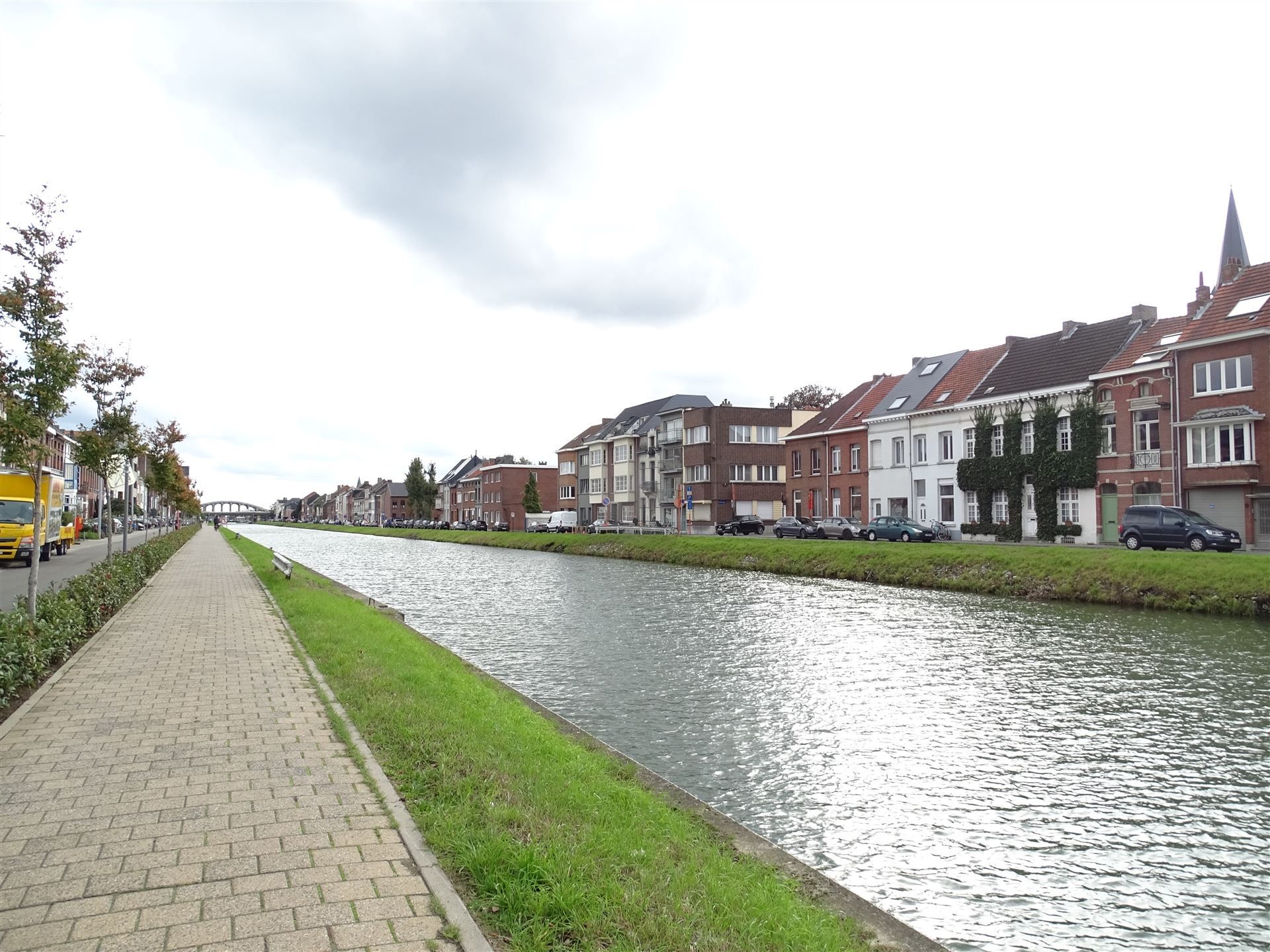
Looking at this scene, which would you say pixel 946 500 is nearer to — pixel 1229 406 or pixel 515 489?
pixel 1229 406

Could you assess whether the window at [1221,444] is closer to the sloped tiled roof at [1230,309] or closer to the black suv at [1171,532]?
the sloped tiled roof at [1230,309]

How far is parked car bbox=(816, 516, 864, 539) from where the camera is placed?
4628cm

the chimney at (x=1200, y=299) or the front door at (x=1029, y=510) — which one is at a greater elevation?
the chimney at (x=1200, y=299)

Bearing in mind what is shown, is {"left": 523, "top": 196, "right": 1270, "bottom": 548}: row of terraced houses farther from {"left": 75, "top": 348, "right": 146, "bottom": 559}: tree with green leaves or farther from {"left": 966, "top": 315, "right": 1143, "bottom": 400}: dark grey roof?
{"left": 75, "top": 348, "right": 146, "bottom": 559}: tree with green leaves

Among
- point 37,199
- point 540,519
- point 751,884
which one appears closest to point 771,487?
point 540,519

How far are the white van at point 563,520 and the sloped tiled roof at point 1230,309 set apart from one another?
62.3 m

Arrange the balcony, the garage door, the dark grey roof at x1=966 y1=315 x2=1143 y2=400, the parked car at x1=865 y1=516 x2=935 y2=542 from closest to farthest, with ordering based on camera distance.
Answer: the garage door < the balcony < the dark grey roof at x1=966 y1=315 x2=1143 y2=400 < the parked car at x1=865 y1=516 x2=935 y2=542

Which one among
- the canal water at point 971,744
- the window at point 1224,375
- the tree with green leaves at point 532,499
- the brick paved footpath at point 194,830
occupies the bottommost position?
the canal water at point 971,744

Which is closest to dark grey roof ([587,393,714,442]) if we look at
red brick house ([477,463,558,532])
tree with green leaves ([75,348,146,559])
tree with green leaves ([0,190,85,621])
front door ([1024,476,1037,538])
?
red brick house ([477,463,558,532])

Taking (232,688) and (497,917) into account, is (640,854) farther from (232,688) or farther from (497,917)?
(232,688)

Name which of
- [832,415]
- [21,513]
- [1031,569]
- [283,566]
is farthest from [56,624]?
[832,415]

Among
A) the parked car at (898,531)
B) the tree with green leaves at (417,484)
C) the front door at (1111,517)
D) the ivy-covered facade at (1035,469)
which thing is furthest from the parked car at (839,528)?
the tree with green leaves at (417,484)

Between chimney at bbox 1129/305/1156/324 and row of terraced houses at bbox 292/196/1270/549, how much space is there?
55 mm

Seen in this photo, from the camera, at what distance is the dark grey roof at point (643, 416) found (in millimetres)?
82562
